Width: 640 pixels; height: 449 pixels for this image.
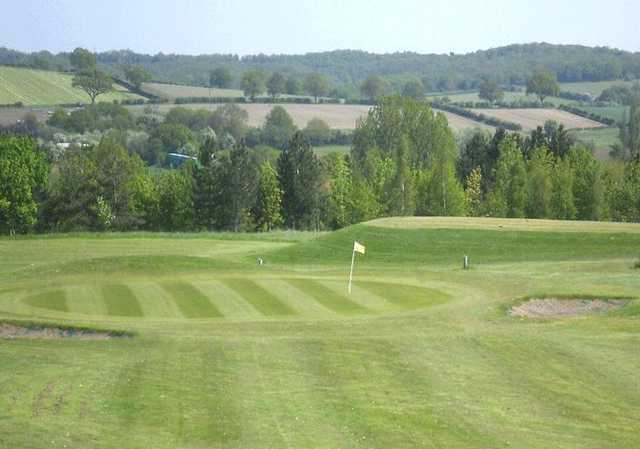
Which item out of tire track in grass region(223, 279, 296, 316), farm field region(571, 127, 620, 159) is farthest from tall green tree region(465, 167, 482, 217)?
tire track in grass region(223, 279, 296, 316)

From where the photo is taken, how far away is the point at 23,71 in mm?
195625

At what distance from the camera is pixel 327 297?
32906 mm

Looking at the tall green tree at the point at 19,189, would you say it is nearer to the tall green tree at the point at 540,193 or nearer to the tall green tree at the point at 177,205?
the tall green tree at the point at 177,205

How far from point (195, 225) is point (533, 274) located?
5775cm

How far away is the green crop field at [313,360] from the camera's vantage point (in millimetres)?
17031

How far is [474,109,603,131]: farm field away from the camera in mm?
163500

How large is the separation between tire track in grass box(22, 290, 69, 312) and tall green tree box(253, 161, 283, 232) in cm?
6146

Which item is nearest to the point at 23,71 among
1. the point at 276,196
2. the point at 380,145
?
the point at 380,145

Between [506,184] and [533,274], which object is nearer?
[533,274]

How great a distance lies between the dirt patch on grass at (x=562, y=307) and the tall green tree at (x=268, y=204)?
210 feet

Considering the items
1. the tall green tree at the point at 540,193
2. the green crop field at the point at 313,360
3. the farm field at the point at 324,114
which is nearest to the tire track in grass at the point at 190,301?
the green crop field at the point at 313,360

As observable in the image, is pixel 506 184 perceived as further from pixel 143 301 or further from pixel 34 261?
pixel 143 301

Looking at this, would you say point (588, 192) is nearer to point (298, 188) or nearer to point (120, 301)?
point (298, 188)

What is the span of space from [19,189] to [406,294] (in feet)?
208
